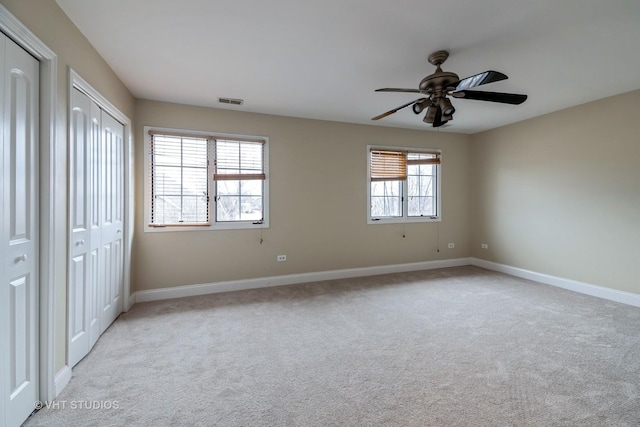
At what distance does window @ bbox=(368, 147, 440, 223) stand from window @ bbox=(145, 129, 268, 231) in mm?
2028

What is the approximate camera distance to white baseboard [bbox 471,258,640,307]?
354cm

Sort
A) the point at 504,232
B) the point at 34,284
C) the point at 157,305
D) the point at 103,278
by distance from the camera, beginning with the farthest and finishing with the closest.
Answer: the point at 504,232 → the point at 157,305 → the point at 103,278 → the point at 34,284

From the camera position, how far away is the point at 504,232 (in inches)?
200

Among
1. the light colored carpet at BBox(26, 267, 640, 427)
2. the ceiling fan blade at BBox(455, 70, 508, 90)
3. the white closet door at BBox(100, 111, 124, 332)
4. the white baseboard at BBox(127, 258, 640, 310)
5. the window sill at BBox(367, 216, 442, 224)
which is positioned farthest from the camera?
the window sill at BBox(367, 216, 442, 224)

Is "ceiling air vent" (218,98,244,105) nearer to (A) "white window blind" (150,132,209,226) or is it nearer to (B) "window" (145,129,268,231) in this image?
(B) "window" (145,129,268,231)

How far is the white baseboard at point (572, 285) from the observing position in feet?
11.6

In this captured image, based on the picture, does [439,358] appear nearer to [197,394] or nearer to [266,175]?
[197,394]

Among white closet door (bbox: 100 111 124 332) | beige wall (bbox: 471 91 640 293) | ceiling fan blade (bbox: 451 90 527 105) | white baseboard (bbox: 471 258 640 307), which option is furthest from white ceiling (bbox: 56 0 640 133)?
white baseboard (bbox: 471 258 640 307)

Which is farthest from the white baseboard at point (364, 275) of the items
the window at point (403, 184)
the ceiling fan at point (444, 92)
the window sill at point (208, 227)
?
the ceiling fan at point (444, 92)

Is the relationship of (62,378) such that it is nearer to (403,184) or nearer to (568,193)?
(403,184)

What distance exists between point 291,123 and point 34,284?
3549mm

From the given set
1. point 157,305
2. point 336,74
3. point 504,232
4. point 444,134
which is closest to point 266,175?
point 336,74

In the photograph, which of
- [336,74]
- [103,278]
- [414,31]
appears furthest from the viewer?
[336,74]

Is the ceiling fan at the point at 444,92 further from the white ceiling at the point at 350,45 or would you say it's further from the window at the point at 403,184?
the window at the point at 403,184
